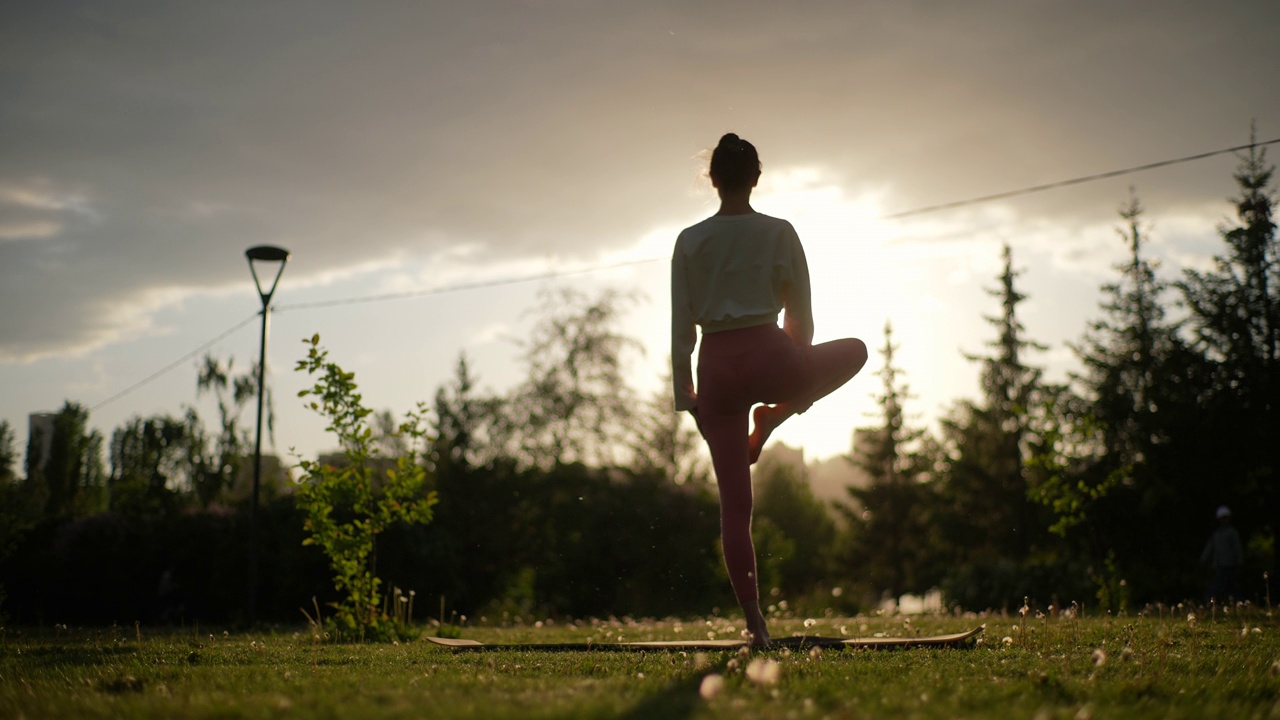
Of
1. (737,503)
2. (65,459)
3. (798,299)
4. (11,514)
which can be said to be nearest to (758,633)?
(737,503)

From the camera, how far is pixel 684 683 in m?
3.23

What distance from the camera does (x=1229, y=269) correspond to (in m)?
28.5

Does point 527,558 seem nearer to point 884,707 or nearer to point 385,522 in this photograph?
point 385,522

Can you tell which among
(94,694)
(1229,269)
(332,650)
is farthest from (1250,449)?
(94,694)

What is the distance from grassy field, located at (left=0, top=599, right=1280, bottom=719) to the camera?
2637 mm

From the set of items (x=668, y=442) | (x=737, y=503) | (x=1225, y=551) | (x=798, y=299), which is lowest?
(x=1225, y=551)

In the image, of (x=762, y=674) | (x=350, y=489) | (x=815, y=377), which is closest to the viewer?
(x=762, y=674)

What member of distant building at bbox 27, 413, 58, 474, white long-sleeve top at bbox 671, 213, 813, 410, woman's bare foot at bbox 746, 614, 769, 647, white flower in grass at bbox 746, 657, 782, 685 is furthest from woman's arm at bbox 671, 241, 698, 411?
distant building at bbox 27, 413, 58, 474

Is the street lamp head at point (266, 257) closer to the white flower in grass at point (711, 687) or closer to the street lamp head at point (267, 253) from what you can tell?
the street lamp head at point (267, 253)

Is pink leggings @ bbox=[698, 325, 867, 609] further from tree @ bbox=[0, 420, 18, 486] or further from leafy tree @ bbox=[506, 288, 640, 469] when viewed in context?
leafy tree @ bbox=[506, 288, 640, 469]

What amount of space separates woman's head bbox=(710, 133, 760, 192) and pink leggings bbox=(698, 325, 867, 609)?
0.78 metres

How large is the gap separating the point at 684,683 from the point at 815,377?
73.9 inches

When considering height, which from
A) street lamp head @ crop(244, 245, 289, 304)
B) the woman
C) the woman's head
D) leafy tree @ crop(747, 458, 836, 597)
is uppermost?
street lamp head @ crop(244, 245, 289, 304)

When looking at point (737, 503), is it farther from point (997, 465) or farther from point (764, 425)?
point (997, 465)
